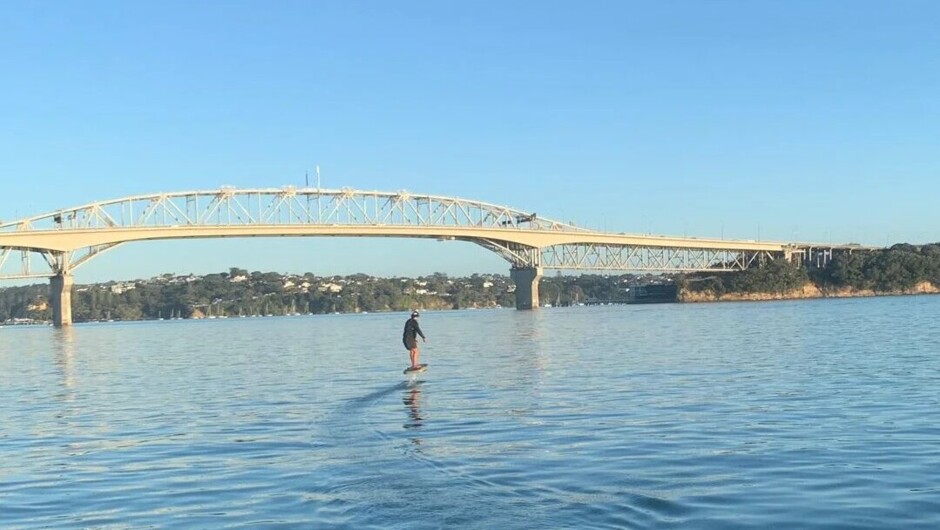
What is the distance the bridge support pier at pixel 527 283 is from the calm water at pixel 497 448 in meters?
118

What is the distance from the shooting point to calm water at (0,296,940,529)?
11.1 meters

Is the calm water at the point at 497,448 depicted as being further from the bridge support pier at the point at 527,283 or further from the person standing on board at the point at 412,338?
the bridge support pier at the point at 527,283

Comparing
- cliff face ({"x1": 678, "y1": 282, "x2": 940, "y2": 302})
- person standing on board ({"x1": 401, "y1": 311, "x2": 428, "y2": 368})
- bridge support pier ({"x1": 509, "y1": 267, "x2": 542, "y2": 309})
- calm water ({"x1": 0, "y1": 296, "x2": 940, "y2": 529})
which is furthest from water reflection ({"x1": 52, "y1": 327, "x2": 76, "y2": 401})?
cliff face ({"x1": 678, "y1": 282, "x2": 940, "y2": 302})

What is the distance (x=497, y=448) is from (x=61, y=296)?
12073cm

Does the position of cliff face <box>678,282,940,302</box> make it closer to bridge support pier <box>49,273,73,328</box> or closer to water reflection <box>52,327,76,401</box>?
bridge support pier <box>49,273,73,328</box>

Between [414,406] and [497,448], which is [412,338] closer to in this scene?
[414,406]

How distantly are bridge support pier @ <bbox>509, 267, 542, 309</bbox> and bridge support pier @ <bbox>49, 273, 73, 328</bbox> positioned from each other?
200 feet

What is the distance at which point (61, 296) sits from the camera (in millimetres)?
125125

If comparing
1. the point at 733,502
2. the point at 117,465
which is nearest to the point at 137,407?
the point at 117,465

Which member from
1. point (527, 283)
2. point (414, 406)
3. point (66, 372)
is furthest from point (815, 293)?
point (414, 406)

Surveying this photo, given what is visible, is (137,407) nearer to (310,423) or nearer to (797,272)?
(310,423)

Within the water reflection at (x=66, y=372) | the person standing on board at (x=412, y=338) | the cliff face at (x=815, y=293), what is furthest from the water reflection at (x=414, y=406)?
the cliff face at (x=815, y=293)

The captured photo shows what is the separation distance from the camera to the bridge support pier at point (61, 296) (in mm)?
122562

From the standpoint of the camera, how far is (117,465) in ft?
49.6
